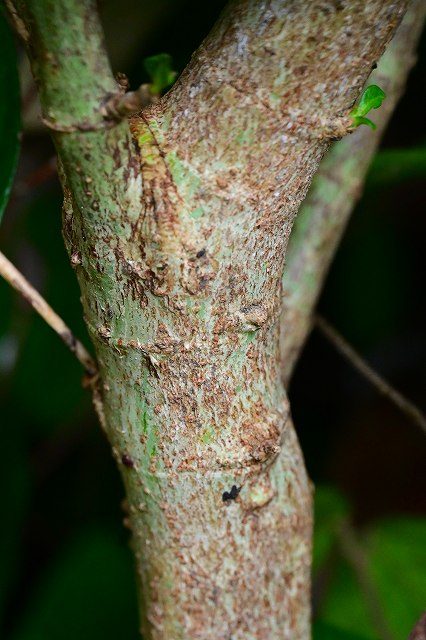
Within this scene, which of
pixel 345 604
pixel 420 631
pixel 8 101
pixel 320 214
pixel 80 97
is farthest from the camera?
pixel 345 604

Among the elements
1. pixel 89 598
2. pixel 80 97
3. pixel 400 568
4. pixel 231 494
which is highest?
Answer: pixel 80 97

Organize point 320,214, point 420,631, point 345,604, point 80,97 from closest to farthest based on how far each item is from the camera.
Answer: point 80,97, point 420,631, point 320,214, point 345,604

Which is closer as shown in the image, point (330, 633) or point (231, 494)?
point (231, 494)

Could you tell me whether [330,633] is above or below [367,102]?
below

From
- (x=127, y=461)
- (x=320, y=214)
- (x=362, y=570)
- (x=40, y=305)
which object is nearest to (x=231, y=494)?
(x=127, y=461)

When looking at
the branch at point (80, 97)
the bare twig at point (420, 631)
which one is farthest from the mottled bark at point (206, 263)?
the bare twig at point (420, 631)

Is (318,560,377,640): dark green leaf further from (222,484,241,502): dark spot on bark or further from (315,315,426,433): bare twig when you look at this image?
(222,484,241,502): dark spot on bark

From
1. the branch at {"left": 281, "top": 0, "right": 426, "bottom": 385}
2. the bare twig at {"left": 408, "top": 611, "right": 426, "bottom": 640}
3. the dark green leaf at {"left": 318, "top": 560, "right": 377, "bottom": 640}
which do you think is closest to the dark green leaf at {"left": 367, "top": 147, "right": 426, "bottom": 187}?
the branch at {"left": 281, "top": 0, "right": 426, "bottom": 385}

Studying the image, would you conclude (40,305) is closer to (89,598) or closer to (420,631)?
(420,631)
